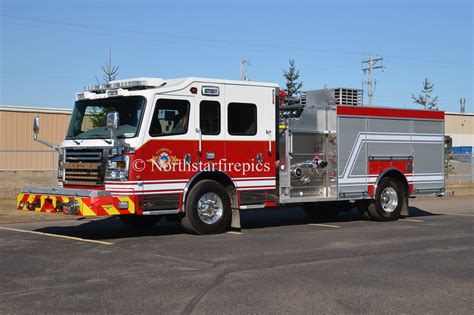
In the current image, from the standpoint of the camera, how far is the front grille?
1123cm

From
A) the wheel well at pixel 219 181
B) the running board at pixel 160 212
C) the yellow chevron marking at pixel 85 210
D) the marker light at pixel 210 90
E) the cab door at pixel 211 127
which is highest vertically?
the marker light at pixel 210 90

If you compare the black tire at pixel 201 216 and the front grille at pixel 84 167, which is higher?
the front grille at pixel 84 167

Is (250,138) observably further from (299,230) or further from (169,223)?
(169,223)

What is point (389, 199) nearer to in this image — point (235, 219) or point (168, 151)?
point (235, 219)

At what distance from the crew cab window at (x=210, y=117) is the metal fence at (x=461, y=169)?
67.6ft

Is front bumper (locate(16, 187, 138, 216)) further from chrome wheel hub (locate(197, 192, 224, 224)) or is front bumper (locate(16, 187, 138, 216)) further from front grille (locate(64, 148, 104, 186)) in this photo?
chrome wheel hub (locate(197, 192, 224, 224))

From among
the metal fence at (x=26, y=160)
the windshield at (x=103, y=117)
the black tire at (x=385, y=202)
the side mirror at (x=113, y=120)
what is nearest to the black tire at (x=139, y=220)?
the windshield at (x=103, y=117)

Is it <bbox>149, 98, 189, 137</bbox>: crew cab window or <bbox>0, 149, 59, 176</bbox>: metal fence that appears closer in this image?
<bbox>149, 98, 189, 137</bbox>: crew cab window

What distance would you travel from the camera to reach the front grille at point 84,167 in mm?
11227

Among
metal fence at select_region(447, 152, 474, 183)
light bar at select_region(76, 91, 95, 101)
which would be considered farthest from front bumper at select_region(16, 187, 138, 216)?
metal fence at select_region(447, 152, 474, 183)

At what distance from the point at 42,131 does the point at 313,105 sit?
3368 centimetres

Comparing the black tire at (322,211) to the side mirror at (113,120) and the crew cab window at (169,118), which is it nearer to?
the crew cab window at (169,118)

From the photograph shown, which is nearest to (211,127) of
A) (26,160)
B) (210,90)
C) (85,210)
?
(210,90)

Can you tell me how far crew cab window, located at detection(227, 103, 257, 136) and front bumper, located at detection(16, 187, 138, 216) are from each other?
251 centimetres
